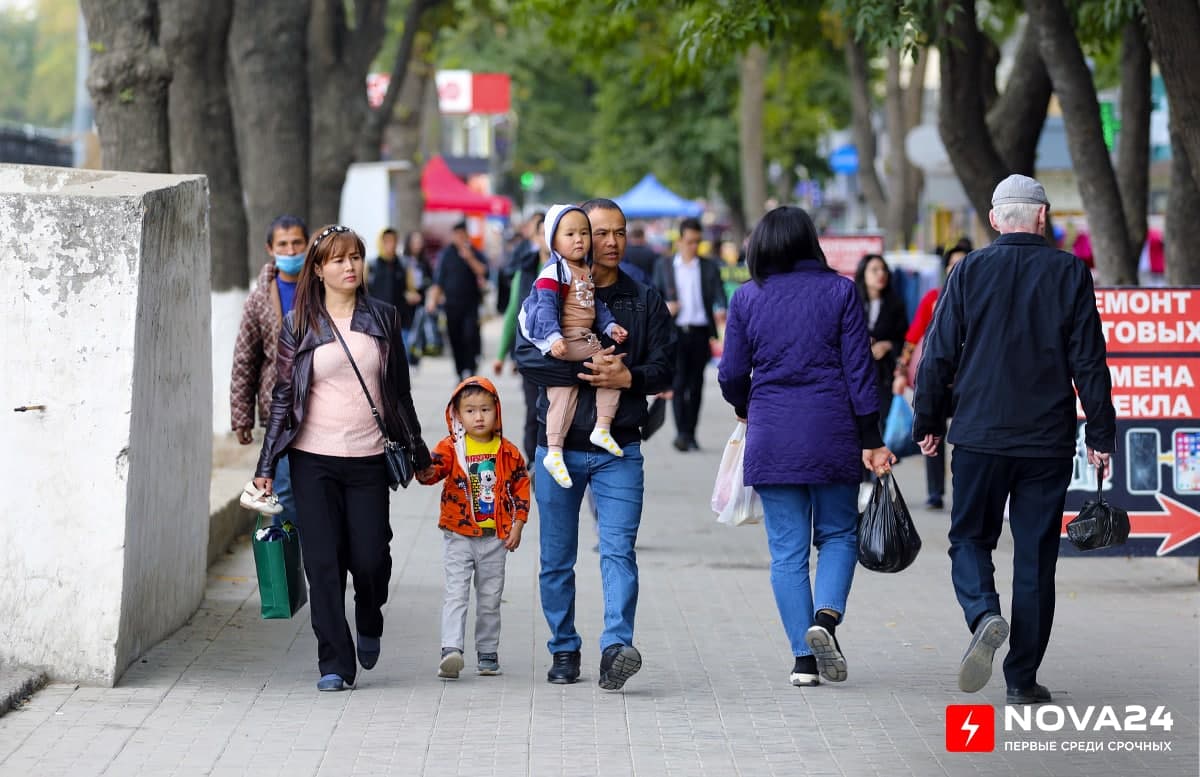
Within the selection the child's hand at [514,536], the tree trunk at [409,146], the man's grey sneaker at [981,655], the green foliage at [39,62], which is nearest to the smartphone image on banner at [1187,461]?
the man's grey sneaker at [981,655]

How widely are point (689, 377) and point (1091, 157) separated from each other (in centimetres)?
467

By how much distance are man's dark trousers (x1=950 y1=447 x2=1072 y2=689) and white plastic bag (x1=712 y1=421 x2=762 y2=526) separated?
85 cm

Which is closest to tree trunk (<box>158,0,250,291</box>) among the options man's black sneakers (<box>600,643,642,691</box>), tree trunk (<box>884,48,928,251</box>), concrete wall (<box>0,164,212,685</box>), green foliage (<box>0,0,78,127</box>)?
concrete wall (<box>0,164,212,685</box>)

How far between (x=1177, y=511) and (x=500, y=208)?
135 ft

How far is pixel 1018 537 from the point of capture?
7227mm

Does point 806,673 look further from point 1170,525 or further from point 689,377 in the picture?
point 689,377

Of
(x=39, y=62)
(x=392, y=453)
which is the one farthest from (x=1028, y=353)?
(x=39, y=62)

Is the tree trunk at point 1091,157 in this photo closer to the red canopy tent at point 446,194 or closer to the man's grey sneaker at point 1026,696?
the man's grey sneaker at point 1026,696

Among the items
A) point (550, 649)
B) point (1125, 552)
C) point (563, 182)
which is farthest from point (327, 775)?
point (563, 182)

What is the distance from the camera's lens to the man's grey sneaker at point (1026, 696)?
7203 mm

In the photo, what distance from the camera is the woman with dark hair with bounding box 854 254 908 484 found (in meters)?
13.7

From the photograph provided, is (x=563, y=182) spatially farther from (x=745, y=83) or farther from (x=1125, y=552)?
(x=1125, y=552)

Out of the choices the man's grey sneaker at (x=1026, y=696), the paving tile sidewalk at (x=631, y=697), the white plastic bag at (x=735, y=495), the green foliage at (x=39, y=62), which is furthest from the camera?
the green foliage at (x=39, y=62)

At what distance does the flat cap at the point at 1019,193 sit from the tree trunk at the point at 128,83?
6317 mm
